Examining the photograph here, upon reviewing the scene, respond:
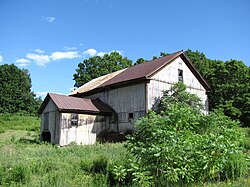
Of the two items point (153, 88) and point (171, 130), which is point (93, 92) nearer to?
point (153, 88)

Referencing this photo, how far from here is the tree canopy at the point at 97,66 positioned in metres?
55.8

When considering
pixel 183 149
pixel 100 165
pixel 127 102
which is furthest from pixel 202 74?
pixel 183 149

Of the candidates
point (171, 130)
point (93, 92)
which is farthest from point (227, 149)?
point (93, 92)

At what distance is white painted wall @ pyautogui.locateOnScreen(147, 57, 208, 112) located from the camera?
A: 2244 centimetres

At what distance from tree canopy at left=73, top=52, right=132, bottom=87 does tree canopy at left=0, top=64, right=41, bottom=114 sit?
15.8 m

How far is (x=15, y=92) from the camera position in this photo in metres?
64.9

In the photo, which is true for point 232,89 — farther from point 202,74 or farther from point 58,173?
point 58,173

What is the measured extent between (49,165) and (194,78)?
1839 centimetres

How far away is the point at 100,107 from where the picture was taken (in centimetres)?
2470

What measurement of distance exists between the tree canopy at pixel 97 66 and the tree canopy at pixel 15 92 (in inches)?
620

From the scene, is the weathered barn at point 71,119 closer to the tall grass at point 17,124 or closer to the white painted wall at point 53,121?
the white painted wall at point 53,121

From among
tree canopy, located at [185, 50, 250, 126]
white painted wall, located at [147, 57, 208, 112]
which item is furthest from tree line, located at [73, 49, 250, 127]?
white painted wall, located at [147, 57, 208, 112]

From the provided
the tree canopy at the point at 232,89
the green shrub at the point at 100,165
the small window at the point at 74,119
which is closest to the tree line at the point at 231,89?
the tree canopy at the point at 232,89

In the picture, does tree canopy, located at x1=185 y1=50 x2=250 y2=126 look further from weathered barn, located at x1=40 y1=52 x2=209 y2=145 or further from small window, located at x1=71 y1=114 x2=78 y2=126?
small window, located at x1=71 y1=114 x2=78 y2=126
